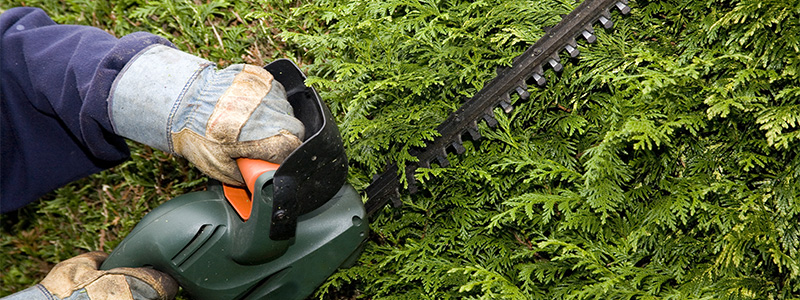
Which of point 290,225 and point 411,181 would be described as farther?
point 411,181

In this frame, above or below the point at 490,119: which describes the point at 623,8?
above

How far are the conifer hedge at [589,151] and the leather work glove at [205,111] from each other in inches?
8.9

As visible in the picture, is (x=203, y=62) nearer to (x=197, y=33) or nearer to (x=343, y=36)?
(x=343, y=36)

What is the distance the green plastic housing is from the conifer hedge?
323 mm

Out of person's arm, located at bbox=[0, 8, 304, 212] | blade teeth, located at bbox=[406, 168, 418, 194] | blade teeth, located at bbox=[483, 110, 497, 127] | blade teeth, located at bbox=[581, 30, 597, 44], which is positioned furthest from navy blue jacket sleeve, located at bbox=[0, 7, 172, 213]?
blade teeth, located at bbox=[581, 30, 597, 44]

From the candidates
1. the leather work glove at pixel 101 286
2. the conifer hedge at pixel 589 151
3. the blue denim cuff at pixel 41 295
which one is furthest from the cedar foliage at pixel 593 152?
the blue denim cuff at pixel 41 295

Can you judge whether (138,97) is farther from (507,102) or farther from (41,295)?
(507,102)

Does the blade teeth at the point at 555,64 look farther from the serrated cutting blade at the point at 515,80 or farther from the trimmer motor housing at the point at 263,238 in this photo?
the trimmer motor housing at the point at 263,238

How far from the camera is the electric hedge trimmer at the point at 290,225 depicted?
2219 mm

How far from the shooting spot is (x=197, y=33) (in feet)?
11.7

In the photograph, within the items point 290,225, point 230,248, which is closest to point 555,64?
point 290,225

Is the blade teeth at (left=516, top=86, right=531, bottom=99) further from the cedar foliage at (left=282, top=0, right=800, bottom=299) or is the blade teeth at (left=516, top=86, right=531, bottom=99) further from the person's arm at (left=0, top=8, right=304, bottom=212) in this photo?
the person's arm at (left=0, top=8, right=304, bottom=212)

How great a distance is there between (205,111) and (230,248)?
1.75 feet

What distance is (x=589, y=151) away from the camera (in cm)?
231
